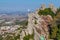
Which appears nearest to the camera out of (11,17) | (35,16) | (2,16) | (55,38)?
(55,38)

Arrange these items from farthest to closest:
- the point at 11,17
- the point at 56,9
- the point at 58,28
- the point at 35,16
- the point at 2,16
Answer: the point at 11,17, the point at 2,16, the point at 56,9, the point at 35,16, the point at 58,28

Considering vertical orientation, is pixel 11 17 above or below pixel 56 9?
below

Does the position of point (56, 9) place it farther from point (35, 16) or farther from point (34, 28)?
point (34, 28)

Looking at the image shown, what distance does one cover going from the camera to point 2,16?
10256cm

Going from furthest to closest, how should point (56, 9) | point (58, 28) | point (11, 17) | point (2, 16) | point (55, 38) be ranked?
point (11, 17) < point (2, 16) < point (56, 9) < point (58, 28) < point (55, 38)

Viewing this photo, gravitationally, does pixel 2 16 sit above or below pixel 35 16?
below

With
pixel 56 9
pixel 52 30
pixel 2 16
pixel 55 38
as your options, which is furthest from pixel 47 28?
pixel 2 16

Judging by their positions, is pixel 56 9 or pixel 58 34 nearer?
pixel 58 34

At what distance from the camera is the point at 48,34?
89.3ft

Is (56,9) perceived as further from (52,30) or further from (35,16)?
(52,30)

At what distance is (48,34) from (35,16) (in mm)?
4206

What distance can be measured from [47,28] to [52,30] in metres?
0.88

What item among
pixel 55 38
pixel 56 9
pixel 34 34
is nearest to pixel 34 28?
pixel 34 34

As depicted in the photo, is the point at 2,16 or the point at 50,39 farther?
the point at 2,16
